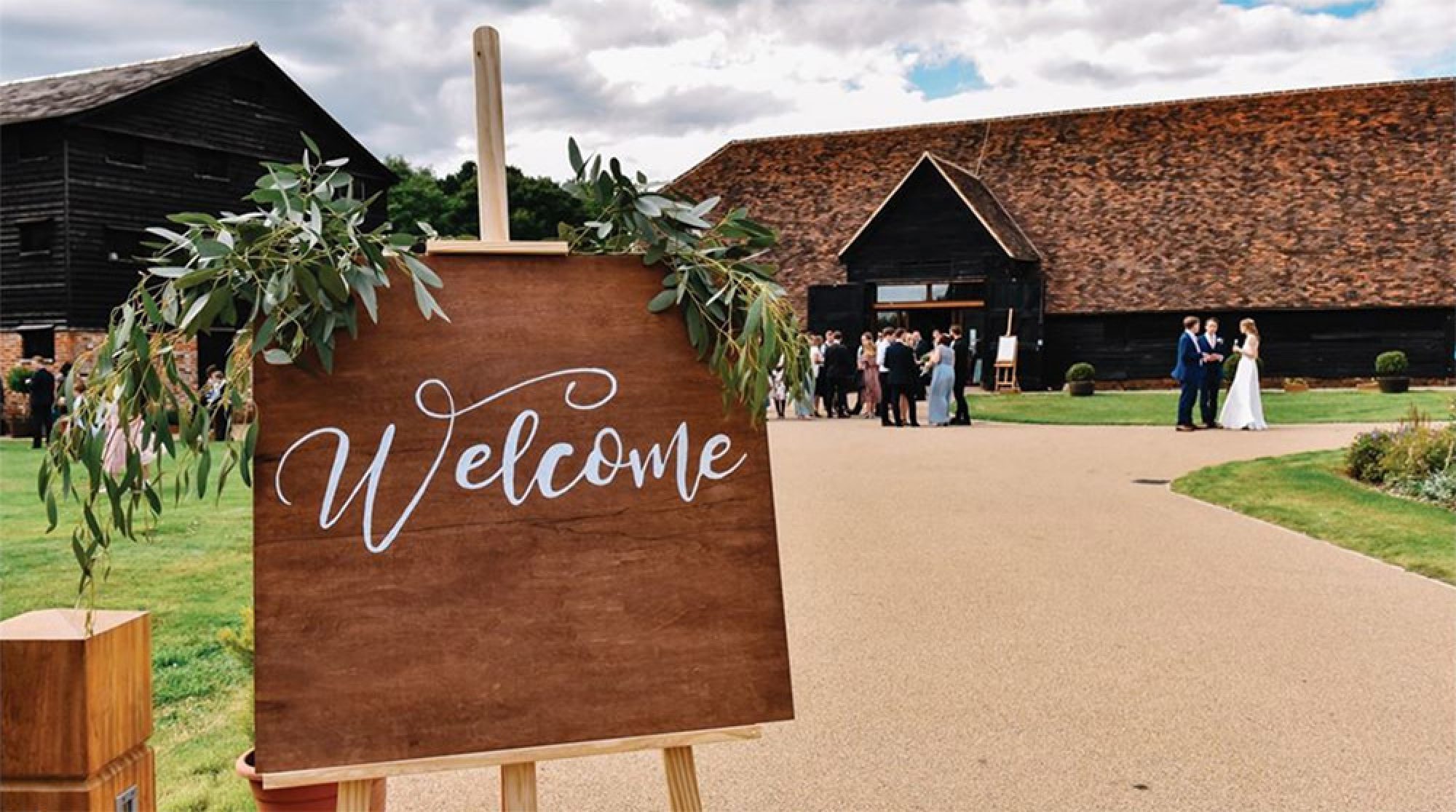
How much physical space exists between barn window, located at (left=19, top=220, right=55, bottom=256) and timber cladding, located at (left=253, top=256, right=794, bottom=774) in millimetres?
30746

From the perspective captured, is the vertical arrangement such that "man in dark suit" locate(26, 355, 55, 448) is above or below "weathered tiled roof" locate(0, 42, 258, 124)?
below

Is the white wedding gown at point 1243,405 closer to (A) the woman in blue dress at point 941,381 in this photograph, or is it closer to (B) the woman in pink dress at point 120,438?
(A) the woman in blue dress at point 941,381

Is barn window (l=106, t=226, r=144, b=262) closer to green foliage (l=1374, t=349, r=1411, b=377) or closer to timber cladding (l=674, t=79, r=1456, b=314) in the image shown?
timber cladding (l=674, t=79, r=1456, b=314)

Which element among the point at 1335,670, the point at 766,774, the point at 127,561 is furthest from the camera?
the point at 127,561

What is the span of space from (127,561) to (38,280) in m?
23.8

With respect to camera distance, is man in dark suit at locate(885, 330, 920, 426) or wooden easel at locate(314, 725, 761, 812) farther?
man in dark suit at locate(885, 330, 920, 426)

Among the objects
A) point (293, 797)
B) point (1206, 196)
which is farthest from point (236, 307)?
point (1206, 196)

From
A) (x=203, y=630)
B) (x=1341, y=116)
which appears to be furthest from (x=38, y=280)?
(x=1341, y=116)

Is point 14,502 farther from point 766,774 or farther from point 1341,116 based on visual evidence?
point 1341,116

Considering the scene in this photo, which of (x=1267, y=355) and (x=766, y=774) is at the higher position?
(x=1267, y=355)

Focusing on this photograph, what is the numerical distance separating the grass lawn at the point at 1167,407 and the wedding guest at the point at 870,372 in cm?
197

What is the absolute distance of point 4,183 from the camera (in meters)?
29.2

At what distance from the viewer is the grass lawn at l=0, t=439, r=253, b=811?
4614mm

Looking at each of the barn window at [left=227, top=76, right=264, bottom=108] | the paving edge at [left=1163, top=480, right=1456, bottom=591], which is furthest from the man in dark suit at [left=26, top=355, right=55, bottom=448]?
the paving edge at [left=1163, top=480, right=1456, bottom=591]
